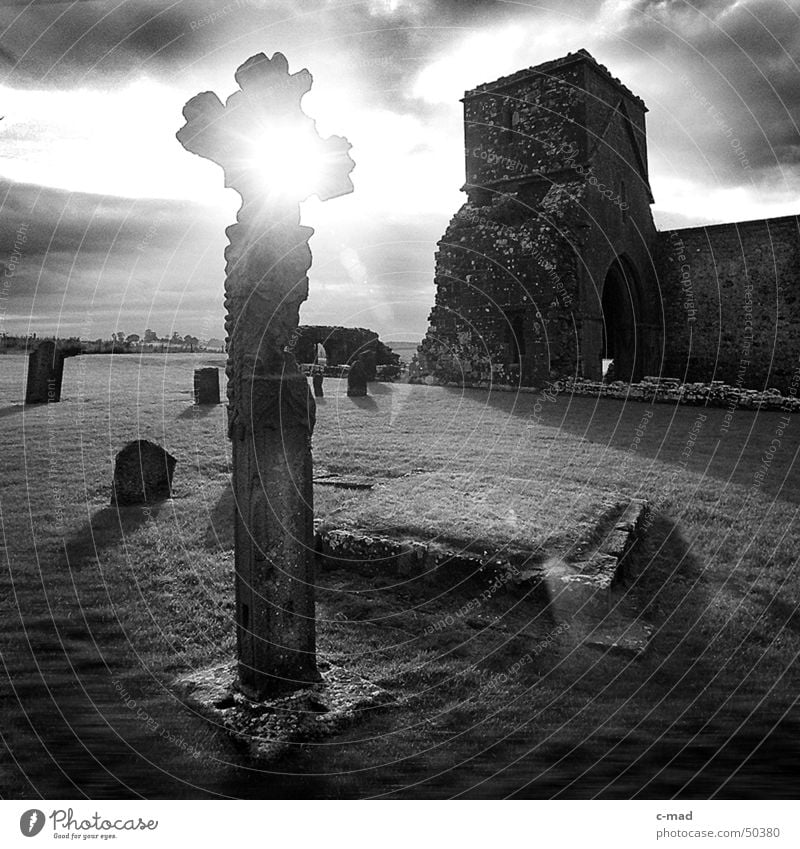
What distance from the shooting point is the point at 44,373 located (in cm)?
1376

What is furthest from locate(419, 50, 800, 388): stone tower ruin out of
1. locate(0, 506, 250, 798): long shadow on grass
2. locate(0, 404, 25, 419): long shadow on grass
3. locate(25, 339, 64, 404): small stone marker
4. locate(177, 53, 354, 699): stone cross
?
locate(177, 53, 354, 699): stone cross

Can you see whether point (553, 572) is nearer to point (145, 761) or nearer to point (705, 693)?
point (705, 693)

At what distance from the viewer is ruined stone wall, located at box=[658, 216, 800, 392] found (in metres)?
19.2

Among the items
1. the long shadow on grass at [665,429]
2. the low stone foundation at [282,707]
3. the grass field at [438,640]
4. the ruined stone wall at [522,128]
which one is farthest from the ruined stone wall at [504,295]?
the low stone foundation at [282,707]

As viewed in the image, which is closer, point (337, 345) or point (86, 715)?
point (86, 715)

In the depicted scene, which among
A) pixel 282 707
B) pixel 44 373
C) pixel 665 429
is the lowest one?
pixel 282 707

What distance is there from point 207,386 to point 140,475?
7.53 metres

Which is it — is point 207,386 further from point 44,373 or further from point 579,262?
point 579,262

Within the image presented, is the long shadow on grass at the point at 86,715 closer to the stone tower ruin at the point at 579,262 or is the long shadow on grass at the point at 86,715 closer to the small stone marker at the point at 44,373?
the small stone marker at the point at 44,373

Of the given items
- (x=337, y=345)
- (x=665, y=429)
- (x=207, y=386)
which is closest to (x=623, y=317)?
(x=665, y=429)

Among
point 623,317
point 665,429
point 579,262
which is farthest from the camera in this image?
point 623,317

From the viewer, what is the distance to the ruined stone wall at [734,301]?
19250 mm

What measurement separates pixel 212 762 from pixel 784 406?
1538cm

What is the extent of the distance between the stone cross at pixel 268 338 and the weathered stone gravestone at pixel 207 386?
11319 millimetres
